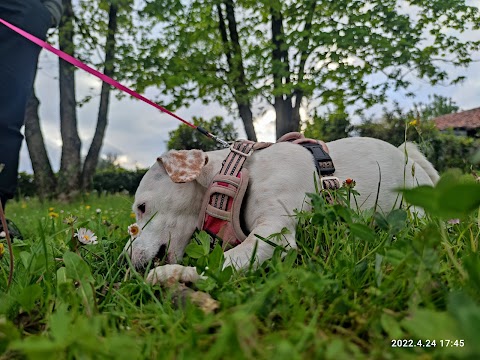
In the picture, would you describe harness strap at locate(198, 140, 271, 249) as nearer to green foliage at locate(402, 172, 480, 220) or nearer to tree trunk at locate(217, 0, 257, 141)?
green foliage at locate(402, 172, 480, 220)

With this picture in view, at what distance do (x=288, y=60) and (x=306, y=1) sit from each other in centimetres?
160

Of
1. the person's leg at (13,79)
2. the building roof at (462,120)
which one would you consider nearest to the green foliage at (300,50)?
the person's leg at (13,79)

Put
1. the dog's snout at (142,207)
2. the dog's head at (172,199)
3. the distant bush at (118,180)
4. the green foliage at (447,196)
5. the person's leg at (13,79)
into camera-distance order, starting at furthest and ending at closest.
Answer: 1. the distant bush at (118,180)
2. the person's leg at (13,79)
3. the dog's snout at (142,207)
4. the dog's head at (172,199)
5. the green foliage at (447,196)

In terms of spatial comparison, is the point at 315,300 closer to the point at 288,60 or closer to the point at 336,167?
the point at 336,167

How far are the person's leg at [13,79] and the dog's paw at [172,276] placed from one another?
2.38m

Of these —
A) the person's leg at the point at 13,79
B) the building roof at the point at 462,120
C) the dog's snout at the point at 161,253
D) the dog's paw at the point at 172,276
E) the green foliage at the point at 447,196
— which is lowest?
the dog's snout at the point at 161,253

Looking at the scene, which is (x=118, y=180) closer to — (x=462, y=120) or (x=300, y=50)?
(x=300, y=50)

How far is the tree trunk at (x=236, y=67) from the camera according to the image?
11.8 meters

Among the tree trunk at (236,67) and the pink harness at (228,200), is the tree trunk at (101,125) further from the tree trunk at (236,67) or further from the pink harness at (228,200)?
the pink harness at (228,200)

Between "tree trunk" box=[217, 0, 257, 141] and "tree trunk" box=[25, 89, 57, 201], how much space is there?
5.53m

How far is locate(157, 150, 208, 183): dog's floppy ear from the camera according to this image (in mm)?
2441

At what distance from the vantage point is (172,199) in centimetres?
250

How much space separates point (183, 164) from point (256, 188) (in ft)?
1.57

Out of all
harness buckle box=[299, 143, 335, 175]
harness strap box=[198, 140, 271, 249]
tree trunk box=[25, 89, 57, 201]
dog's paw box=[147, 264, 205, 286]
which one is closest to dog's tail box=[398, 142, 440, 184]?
harness buckle box=[299, 143, 335, 175]
